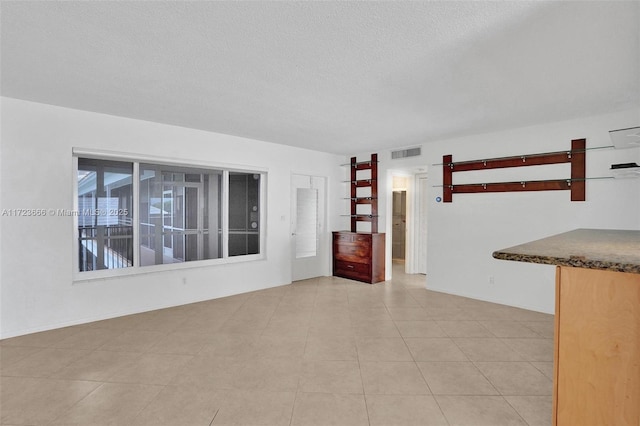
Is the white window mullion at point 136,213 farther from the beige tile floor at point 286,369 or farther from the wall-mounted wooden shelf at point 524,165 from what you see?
the wall-mounted wooden shelf at point 524,165

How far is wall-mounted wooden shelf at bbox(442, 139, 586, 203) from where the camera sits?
12.5 ft

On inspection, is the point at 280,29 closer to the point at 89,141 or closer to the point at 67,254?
the point at 89,141

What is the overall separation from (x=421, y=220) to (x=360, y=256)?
5.35ft

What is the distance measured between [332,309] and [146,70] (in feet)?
11.0

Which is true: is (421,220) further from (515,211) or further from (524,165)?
(524,165)

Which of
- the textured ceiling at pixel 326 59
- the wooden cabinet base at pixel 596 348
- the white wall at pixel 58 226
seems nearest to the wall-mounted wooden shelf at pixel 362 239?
the textured ceiling at pixel 326 59

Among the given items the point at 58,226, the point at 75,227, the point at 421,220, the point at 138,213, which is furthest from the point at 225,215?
the point at 421,220

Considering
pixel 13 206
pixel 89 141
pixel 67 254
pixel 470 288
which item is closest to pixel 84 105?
pixel 89 141

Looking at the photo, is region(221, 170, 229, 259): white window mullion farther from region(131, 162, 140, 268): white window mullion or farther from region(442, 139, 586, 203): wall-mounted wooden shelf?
region(442, 139, 586, 203): wall-mounted wooden shelf

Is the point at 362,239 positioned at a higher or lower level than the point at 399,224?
lower

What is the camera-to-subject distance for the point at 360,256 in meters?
5.77

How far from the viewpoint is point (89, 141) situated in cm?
362

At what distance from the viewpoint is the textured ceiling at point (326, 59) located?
1802 mm

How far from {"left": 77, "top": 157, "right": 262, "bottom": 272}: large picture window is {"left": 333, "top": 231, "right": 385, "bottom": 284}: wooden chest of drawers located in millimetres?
1703
